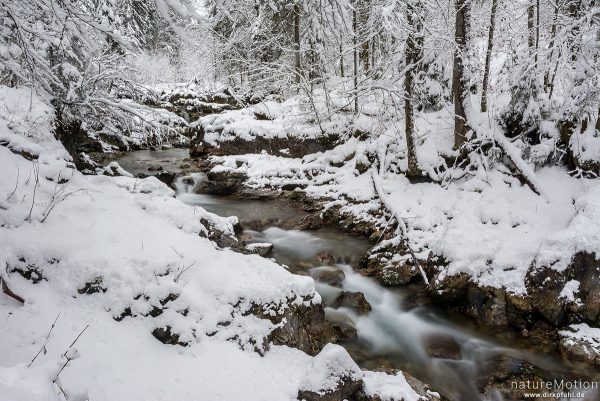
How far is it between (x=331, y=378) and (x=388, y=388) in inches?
30.0

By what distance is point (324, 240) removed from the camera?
391 inches

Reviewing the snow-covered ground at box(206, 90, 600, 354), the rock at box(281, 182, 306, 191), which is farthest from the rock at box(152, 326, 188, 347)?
the rock at box(281, 182, 306, 191)

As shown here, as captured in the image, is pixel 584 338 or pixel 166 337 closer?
pixel 166 337

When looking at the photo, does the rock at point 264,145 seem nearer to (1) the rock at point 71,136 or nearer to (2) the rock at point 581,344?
(1) the rock at point 71,136

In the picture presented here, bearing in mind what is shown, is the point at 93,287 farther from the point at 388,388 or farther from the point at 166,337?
the point at 388,388

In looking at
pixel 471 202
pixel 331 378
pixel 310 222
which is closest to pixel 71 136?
pixel 310 222

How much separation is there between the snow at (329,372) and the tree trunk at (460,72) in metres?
7.00

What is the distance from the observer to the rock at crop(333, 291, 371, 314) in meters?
7.13

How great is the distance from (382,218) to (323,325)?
4994mm

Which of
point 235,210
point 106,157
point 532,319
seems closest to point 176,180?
point 235,210

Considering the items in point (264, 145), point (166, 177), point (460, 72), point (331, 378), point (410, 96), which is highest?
point (460, 72)

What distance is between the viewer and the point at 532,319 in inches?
252

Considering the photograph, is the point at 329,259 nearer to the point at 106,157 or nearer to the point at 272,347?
the point at 272,347

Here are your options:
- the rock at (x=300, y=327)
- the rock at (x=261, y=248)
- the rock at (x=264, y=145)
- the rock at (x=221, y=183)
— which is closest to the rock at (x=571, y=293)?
the rock at (x=300, y=327)
